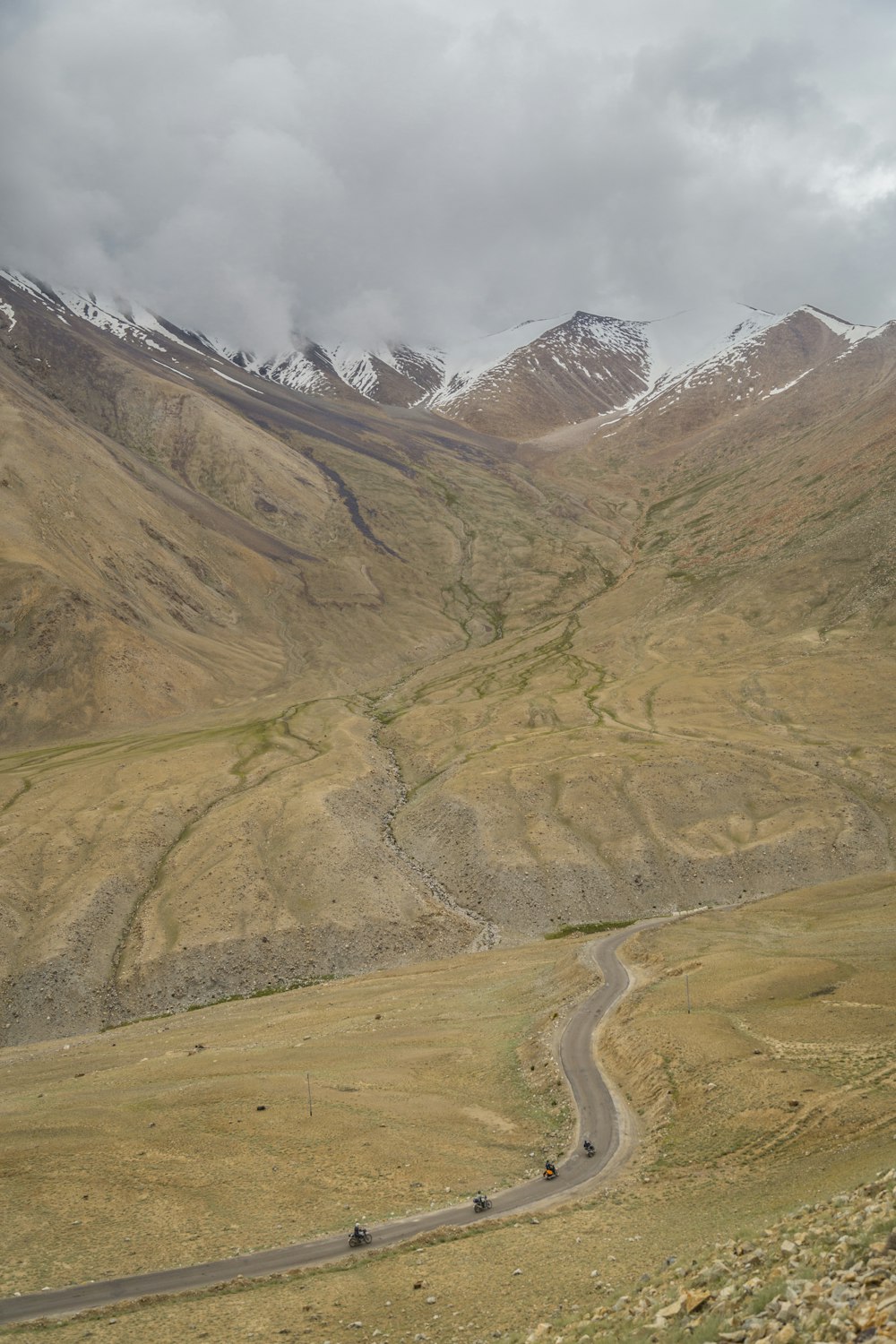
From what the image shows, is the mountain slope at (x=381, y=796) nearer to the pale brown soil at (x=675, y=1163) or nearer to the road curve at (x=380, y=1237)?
the pale brown soil at (x=675, y=1163)

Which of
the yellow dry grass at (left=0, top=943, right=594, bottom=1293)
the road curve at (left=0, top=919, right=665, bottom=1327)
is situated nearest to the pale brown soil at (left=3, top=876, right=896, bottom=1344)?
the road curve at (left=0, top=919, right=665, bottom=1327)

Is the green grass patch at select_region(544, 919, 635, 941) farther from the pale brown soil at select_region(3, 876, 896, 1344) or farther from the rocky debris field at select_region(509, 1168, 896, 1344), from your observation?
the rocky debris field at select_region(509, 1168, 896, 1344)

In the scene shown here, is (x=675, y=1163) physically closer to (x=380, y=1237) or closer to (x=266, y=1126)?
(x=380, y=1237)

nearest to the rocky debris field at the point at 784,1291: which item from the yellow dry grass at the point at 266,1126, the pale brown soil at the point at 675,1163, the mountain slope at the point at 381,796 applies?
the pale brown soil at the point at 675,1163

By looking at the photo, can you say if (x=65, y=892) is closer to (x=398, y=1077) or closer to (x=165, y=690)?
(x=398, y=1077)

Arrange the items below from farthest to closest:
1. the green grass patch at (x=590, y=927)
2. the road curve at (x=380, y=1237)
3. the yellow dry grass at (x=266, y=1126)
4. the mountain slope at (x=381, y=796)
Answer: the green grass patch at (x=590, y=927), the mountain slope at (x=381, y=796), the yellow dry grass at (x=266, y=1126), the road curve at (x=380, y=1237)

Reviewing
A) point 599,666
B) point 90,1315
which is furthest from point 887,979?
point 599,666

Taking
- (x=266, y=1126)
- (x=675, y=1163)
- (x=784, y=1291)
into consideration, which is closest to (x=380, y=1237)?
(x=266, y=1126)
